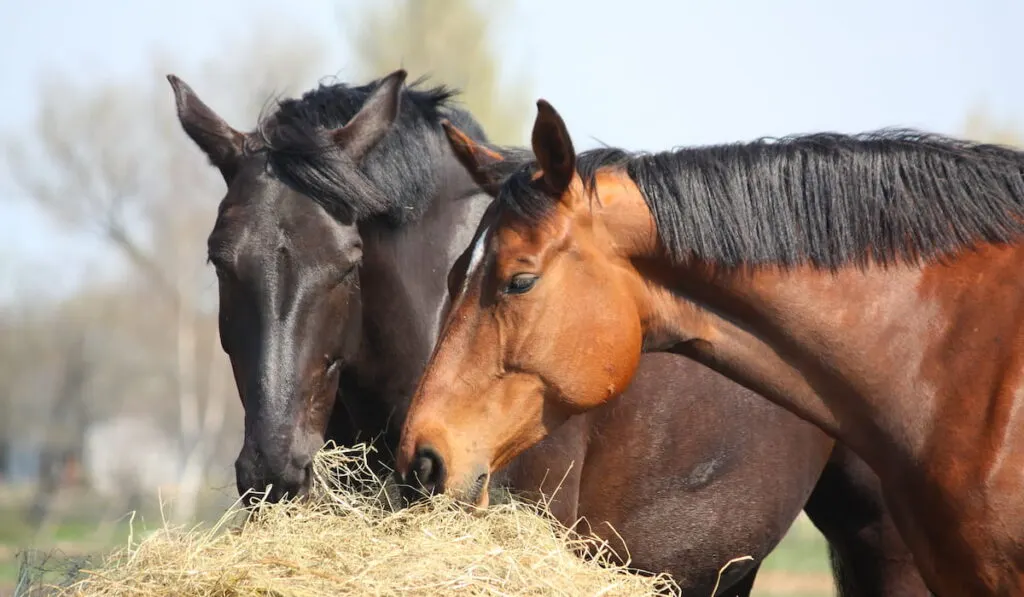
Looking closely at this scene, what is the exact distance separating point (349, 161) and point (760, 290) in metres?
1.67

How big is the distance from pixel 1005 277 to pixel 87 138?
29.9 metres

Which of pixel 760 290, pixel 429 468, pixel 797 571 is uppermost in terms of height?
pixel 760 290

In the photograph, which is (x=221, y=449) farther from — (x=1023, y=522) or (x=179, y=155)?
(x=1023, y=522)

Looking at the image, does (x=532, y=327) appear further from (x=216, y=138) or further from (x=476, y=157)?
(x=216, y=138)

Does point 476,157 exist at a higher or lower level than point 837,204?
higher

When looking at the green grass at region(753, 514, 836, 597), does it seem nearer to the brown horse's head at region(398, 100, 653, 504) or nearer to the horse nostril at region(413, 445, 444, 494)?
the brown horse's head at region(398, 100, 653, 504)

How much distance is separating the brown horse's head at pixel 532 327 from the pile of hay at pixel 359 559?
7.0 inches

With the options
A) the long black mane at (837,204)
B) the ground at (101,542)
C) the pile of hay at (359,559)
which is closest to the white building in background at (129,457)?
the ground at (101,542)

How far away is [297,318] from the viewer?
13.0 ft

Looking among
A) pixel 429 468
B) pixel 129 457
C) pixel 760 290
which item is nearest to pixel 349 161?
pixel 429 468

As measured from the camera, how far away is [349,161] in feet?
14.0

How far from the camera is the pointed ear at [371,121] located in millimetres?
4320

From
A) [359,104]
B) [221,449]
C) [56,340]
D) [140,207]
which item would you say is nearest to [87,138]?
[140,207]

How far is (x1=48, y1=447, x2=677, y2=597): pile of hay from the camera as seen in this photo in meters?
3.11
